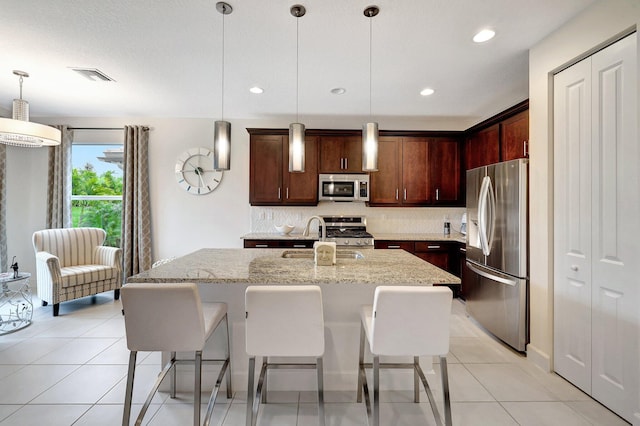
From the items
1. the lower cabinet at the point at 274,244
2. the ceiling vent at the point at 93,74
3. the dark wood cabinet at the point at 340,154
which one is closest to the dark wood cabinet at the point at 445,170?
the dark wood cabinet at the point at 340,154

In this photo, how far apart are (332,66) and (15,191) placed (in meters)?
5.13

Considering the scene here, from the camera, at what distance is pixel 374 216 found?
4.62 metres

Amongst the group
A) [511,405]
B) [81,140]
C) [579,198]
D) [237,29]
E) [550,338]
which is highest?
[237,29]

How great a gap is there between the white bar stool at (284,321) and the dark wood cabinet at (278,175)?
287 cm

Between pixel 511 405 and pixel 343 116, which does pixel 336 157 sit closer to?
pixel 343 116

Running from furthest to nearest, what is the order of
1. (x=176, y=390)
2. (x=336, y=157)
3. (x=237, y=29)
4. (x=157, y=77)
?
(x=336, y=157) < (x=157, y=77) < (x=237, y=29) < (x=176, y=390)

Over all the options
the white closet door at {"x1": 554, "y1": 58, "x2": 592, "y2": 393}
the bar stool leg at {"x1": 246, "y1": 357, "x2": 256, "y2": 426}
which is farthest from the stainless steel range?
the bar stool leg at {"x1": 246, "y1": 357, "x2": 256, "y2": 426}

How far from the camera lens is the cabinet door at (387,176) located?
4.31m

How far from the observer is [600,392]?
1.90 meters

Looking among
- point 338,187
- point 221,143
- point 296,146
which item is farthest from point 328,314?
point 338,187

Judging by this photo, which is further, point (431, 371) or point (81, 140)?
point (81, 140)

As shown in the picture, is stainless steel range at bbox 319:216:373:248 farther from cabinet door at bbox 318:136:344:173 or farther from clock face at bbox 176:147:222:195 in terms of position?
clock face at bbox 176:147:222:195

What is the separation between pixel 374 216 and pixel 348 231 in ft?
2.04

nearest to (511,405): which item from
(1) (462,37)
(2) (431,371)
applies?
(2) (431,371)
